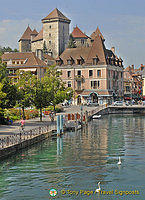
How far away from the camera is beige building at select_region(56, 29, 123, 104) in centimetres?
10106

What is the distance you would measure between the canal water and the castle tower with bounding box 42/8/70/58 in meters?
104

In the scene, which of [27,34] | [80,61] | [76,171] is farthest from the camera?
[27,34]

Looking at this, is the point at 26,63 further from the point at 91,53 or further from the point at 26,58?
the point at 91,53

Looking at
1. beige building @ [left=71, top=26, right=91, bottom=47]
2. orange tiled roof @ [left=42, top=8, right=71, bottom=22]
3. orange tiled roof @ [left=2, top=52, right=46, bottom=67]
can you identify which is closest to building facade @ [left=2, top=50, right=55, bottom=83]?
orange tiled roof @ [left=2, top=52, right=46, bottom=67]

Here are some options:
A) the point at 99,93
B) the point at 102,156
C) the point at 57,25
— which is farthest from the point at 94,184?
the point at 57,25

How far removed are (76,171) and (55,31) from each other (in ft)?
396

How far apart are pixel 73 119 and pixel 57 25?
292 ft

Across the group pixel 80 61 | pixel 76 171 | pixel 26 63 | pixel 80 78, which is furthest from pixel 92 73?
pixel 76 171

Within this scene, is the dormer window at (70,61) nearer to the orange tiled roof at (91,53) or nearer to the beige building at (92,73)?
the beige building at (92,73)

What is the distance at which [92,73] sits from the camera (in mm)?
102938

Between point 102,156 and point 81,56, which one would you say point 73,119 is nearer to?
point 102,156

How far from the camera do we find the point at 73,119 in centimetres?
6028

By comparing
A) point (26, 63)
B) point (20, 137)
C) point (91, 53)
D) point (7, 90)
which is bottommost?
point (20, 137)

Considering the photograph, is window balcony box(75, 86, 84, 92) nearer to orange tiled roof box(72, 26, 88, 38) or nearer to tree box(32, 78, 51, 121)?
tree box(32, 78, 51, 121)
